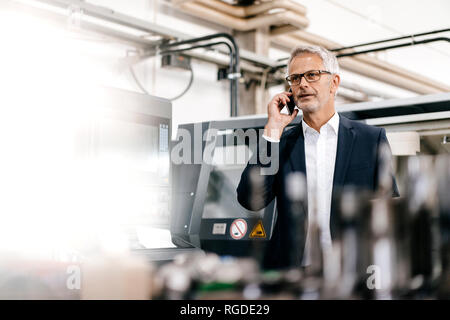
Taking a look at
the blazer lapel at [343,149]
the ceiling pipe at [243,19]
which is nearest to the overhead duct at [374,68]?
the ceiling pipe at [243,19]

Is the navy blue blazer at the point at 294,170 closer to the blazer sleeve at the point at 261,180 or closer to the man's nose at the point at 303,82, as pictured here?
the blazer sleeve at the point at 261,180

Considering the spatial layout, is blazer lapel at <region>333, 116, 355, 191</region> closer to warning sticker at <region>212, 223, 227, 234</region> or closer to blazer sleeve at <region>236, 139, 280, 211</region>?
blazer sleeve at <region>236, 139, 280, 211</region>

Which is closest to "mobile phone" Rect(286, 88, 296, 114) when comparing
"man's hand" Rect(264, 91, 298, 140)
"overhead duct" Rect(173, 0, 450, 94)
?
"man's hand" Rect(264, 91, 298, 140)

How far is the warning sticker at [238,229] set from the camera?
1.14 m

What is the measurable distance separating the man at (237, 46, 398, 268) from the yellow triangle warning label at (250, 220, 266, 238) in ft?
0.15

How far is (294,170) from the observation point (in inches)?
38.6

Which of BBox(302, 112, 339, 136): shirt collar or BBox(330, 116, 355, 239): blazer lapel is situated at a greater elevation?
BBox(302, 112, 339, 136): shirt collar

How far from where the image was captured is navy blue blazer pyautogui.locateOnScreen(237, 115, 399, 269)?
0.88 metres
